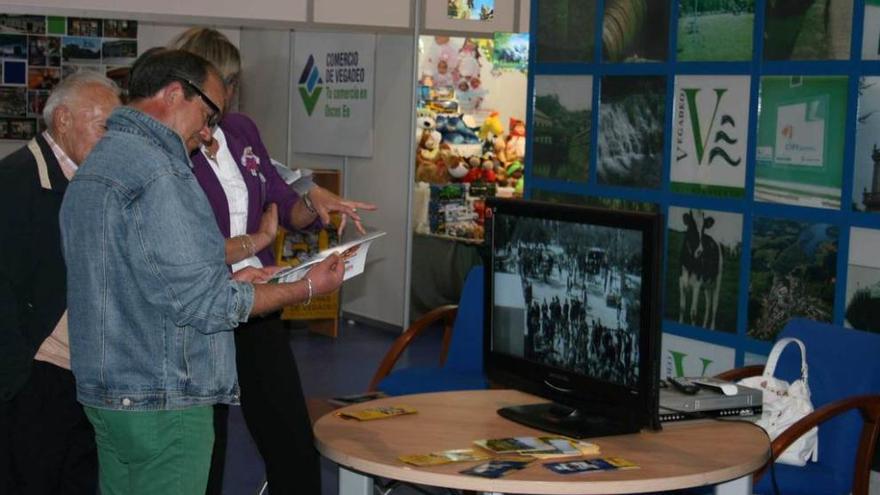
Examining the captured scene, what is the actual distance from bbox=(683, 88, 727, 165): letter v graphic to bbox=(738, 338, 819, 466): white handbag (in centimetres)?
138

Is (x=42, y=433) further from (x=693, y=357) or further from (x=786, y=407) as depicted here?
(x=693, y=357)

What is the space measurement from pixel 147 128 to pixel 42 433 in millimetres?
1156

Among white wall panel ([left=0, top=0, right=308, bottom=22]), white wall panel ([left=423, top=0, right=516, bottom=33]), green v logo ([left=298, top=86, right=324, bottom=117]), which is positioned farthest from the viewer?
green v logo ([left=298, top=86, right=324, bottom=117])

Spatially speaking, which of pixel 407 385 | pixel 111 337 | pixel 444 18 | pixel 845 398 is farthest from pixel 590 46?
pixel 111 337

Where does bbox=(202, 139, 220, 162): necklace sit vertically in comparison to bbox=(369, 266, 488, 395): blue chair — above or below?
above

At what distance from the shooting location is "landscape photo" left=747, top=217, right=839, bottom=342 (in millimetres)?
4438

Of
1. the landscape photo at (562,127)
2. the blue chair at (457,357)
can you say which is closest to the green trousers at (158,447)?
the blue chair at (457,357)

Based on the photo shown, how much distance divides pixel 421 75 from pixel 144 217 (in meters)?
6.18

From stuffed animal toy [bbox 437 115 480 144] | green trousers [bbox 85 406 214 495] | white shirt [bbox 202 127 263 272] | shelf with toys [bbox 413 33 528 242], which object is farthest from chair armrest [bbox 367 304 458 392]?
stuffed animal toy [bbox 437 115 480 144]

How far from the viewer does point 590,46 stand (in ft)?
18.3

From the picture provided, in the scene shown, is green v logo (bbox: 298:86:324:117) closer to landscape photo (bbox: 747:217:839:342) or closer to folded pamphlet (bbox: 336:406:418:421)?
landscape photo (bbox: 747:217:839:342)

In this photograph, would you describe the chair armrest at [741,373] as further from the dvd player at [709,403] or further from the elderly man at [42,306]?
the elderly man at [42,306]

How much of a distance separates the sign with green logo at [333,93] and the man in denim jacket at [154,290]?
6243 millimetres

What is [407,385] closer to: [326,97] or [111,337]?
[111,337]
